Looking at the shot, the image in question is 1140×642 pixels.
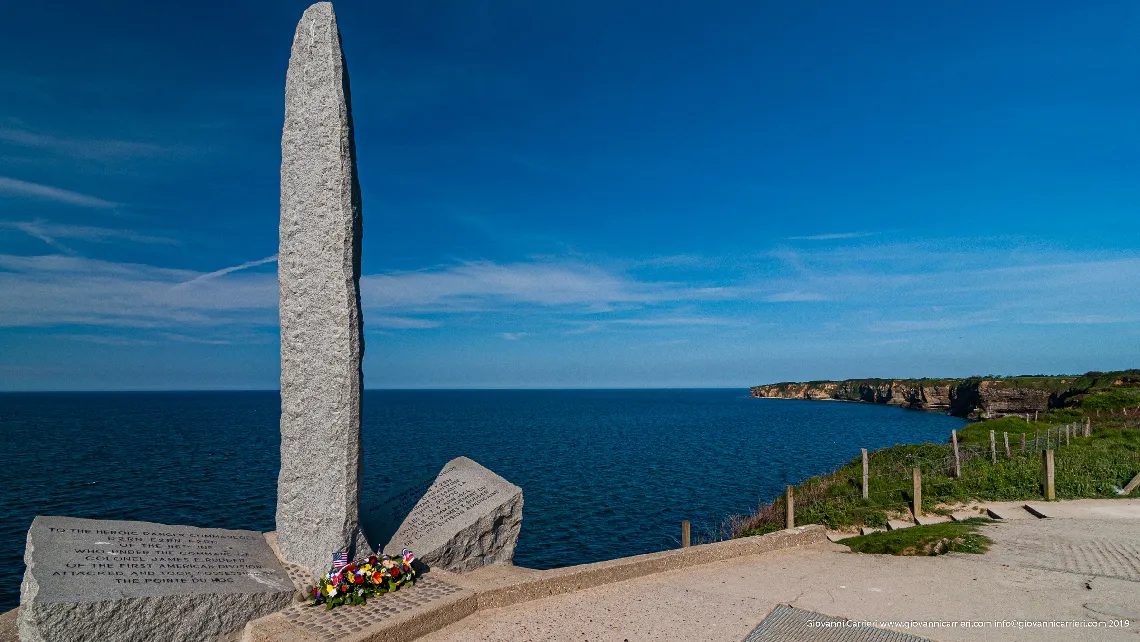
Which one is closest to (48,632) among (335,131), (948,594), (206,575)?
(206,575)

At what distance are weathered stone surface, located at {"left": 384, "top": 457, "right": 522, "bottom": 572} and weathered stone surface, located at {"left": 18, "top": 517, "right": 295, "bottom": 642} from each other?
1708 millimetres

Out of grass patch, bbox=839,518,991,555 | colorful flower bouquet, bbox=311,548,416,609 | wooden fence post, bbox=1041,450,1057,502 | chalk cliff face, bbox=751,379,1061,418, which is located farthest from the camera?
chalk cliff face, bbox=751,379,1061,418

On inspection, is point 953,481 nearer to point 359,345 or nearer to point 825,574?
point 825,574

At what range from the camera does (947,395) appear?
324 ft

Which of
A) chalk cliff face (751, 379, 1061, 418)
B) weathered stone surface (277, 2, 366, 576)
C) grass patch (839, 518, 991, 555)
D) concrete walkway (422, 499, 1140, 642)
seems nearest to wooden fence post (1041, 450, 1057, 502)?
concrete walkway (422, 499, 1140, 642)

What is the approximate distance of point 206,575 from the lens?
21.5 ft

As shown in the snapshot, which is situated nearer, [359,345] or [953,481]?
[359,345]

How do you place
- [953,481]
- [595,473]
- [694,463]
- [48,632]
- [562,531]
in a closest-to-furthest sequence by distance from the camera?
[48,632], [953,481], [562,531], [595,473], [694,463]

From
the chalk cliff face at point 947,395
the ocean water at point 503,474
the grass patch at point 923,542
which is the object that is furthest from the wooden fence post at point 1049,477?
the chalk cliff face at point 947,395

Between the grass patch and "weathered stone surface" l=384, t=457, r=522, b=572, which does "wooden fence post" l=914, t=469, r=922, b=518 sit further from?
"weathered stone surface" l=384, t=457, r=522, b=572

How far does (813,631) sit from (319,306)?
259 inches

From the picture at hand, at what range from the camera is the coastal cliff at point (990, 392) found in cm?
4922

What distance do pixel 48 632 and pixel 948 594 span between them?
9.40 meters

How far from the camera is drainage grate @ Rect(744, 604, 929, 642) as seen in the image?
6113 millimetres
